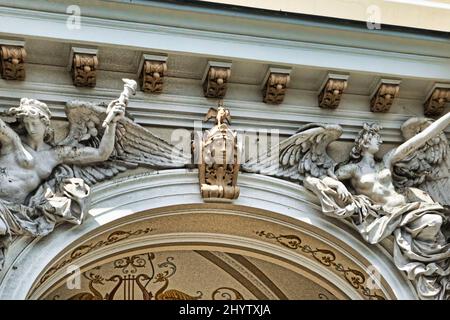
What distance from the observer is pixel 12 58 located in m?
6.54

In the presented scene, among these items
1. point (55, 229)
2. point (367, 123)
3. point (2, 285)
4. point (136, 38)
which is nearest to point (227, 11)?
point (136, 38)

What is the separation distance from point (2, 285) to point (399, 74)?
2679 mm

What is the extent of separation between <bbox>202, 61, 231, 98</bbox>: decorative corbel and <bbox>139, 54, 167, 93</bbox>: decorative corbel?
0.26m

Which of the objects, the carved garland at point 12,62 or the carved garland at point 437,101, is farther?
the carved garland at point 437,101

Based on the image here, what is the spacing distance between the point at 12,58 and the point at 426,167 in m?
2.55

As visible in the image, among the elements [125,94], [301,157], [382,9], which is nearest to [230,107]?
[301,157]

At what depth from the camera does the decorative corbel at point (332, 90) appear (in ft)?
23.2

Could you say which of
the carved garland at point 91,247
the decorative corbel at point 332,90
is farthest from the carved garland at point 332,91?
the carved garland at point 91,247

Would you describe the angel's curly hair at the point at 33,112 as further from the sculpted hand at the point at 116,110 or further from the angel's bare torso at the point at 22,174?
the sculpted hand at the point at 116,110

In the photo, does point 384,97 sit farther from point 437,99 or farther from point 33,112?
point 33,112

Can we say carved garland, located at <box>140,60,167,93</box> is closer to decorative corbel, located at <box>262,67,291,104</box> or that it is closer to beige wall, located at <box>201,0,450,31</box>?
decorative corbel, located at <box>262,67,291,104</box>

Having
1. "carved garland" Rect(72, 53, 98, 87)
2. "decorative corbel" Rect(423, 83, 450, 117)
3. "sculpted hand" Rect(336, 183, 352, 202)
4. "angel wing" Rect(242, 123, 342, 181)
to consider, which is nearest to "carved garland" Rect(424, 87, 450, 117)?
"decorative corbel" Rect(423, 83, 450, 117)

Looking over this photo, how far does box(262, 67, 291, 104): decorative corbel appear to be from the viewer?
6.97 meters

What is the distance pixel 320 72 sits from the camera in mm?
7055
